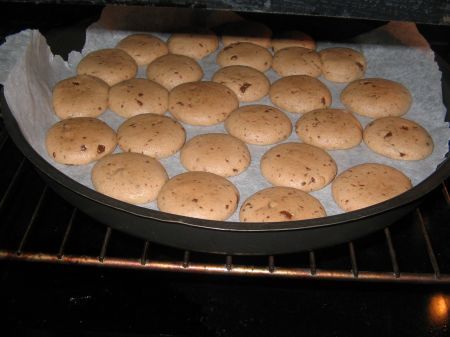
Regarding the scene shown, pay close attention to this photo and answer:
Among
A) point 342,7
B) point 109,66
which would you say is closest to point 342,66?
point 109,66

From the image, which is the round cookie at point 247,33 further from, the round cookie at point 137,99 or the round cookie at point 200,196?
the round cookie at point 200,196

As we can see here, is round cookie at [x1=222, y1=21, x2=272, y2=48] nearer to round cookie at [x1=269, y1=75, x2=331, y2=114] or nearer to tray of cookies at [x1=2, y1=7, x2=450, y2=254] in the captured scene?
tray of cookies at [x1=2, y1=7, x2=450, y2=254]

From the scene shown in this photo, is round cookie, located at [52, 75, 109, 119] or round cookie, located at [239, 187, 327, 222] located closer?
round cookie, located at [239, 187, 327, 222]

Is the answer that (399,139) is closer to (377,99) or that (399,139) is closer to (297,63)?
(377,99)

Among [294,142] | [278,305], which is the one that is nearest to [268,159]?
[294,142]

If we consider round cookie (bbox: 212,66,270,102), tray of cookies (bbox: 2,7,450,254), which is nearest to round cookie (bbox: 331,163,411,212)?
tray of cookies (bbox: 2,7,450,254)

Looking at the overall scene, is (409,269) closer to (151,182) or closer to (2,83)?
(151,182)
